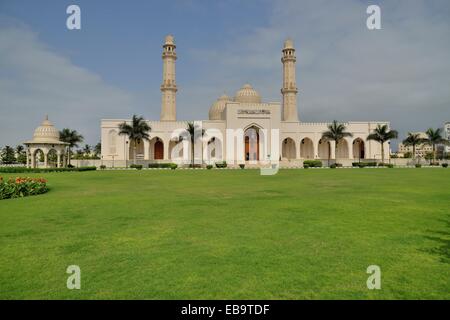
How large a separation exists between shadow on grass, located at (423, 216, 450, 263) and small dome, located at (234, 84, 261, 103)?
54.7 metres

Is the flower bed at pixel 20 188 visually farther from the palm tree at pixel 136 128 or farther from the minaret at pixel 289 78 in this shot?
the minaret at pixel 289 78

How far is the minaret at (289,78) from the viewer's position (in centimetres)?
5806

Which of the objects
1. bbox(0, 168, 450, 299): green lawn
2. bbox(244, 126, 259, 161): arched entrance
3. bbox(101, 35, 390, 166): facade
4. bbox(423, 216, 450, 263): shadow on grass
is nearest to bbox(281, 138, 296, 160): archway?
bbox(101, 35, 390, 166): facade

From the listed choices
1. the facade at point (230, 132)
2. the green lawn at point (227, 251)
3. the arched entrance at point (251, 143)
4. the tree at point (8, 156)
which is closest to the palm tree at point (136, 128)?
the facade at point (230, 132)

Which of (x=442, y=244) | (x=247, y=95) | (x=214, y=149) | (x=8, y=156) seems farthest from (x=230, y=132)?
(x=8, y=156)

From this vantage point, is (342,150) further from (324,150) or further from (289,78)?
(289,78)

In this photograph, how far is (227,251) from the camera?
5809 mm

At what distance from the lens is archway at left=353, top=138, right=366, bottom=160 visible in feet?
210

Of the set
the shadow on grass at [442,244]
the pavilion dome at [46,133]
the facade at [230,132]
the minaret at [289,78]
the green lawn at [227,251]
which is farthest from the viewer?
the minaret at [289,78]

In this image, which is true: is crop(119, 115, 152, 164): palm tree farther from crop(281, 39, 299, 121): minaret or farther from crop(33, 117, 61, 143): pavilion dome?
crop(281, 39, 299, 121): minaret

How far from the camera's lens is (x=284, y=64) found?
58562 millimetres

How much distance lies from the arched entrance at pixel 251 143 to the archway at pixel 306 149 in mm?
10064

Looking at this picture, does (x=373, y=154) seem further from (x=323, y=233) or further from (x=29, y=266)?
(x=29, y=266)

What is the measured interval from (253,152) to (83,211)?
49.9 meters
